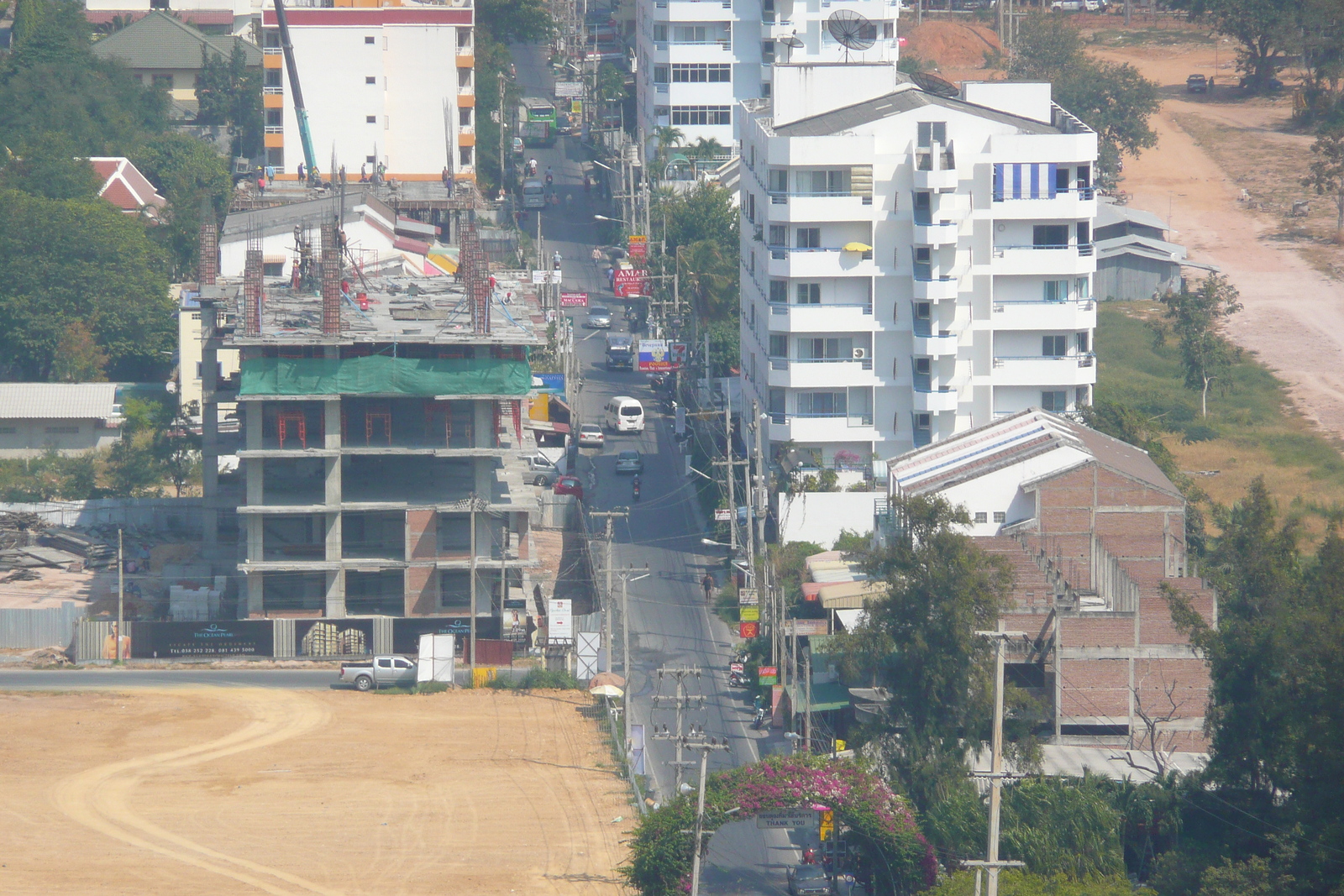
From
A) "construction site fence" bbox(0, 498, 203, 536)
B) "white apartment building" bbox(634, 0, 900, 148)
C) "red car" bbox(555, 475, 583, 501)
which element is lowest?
"construction site fence" bbox(0, 498, 203, 536)

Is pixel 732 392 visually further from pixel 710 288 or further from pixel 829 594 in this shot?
pixel 829 594

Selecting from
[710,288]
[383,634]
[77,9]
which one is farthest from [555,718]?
[77,9]

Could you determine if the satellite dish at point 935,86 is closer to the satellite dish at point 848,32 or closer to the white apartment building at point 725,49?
the satellite dish at point 848,32

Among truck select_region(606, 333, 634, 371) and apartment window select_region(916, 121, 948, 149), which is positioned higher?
apartment window select_region(916, 121, 948, 149)

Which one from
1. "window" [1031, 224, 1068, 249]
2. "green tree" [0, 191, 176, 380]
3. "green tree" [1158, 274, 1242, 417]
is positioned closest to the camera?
"window" [1031, 224, 1068, 249]

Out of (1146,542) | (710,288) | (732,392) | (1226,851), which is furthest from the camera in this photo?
(710,288)

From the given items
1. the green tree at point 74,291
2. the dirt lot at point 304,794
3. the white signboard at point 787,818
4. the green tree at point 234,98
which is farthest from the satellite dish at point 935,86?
the green tree at point 234,98

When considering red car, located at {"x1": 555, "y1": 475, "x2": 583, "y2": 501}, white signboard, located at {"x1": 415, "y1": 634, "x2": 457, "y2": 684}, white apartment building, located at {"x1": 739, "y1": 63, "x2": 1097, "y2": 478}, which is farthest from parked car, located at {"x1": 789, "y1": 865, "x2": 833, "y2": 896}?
red car, located at {"x1": 555, "y1": 475, "x2": 583, "y2": 501}

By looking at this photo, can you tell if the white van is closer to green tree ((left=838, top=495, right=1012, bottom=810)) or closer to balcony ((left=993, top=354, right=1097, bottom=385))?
balcony ((left=993, top=354, right=1097, bottom=385))
